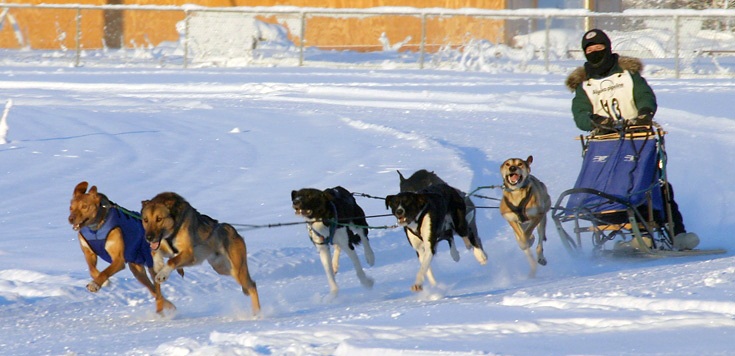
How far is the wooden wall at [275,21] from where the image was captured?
72.0ft

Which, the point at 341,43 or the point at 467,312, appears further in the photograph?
→ the point at 341,43

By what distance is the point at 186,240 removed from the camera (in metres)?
5.95

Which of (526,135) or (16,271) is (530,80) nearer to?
(526,135)

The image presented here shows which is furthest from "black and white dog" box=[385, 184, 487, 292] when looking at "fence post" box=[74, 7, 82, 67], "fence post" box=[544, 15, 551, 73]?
"fence post" box=[74, 7, 82, 67]

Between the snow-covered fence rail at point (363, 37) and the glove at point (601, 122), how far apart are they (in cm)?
1239

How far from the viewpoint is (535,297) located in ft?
18.5

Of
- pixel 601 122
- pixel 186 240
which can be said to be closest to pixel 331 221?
pixel 186 240

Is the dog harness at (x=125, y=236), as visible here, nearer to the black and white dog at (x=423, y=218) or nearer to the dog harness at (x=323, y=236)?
the dog harness at (x=323, y=236)

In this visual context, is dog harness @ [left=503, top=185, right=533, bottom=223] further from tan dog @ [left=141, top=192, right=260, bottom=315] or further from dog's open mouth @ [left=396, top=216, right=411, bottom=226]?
tan dog @ [left=141, top=192, right=260, bottom=315]

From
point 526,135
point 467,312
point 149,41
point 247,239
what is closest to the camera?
point 467,312

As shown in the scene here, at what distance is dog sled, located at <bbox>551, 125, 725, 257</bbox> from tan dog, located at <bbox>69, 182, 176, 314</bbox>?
283 cm

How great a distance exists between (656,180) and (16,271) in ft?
13.9

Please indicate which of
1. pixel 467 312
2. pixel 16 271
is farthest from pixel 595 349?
pixel 16 271

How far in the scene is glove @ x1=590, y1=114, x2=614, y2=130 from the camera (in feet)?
24.9
